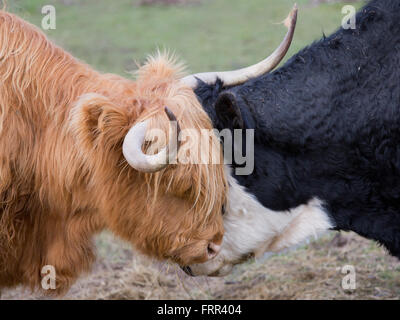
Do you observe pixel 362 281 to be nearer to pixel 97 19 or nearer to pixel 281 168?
pixel 281 168

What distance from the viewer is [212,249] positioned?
4180mm

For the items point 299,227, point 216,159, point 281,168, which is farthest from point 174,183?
point 299,227

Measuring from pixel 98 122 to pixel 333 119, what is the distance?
1.50 meters

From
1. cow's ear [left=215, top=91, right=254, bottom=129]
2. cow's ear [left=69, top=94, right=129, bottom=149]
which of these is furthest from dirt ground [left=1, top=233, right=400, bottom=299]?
cow's ear [left=69, top=94, right=129, bottom=149]

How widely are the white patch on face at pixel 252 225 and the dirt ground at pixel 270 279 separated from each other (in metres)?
0.97

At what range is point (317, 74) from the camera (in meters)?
4.41

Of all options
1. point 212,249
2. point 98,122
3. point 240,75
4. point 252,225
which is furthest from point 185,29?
point 98,122

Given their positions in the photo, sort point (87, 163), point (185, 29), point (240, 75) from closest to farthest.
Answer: point (87, 163) → point (240, 75) → point (185, 29)

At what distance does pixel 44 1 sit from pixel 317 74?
13.5 m

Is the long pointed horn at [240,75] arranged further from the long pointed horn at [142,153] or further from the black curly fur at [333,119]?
the long pointed horn at [142,153]

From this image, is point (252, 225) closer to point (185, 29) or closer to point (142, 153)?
point (142, 153)

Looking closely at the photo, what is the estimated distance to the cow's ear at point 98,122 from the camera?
3807mm

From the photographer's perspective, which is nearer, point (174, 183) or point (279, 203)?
point (174, 183)

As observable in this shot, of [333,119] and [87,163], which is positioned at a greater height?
[333,119]
